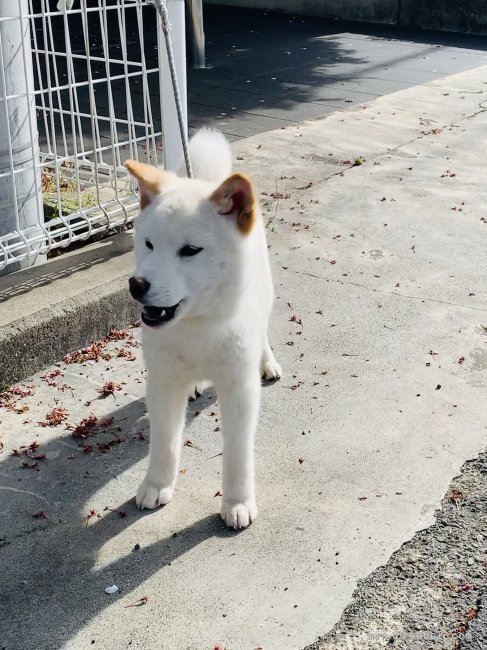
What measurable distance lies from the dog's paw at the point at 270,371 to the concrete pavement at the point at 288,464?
2.3 inches

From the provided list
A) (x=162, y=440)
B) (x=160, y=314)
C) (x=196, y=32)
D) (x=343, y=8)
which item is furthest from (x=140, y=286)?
(x=343, y=8)

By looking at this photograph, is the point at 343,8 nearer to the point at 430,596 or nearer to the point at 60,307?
the point at 60,307

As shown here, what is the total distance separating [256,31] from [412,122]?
20.3ft

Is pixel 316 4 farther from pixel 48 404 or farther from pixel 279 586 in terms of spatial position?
pixel 279 586

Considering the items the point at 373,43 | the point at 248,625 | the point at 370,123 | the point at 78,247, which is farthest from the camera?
the point at 373,43

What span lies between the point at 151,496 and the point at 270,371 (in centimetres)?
106

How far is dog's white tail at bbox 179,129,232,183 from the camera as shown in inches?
129

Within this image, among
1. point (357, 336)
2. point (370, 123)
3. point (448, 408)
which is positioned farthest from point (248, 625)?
point (370, 123)

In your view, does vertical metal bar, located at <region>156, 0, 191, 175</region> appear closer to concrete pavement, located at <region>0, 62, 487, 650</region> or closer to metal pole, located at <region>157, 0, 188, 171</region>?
metal pole, located at <region>157, 0, 188, 171</region>

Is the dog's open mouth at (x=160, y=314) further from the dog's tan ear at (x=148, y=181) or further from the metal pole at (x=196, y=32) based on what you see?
the metal pole at (x=196, y=32)

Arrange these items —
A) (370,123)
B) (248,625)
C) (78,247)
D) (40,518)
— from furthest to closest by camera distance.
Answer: (370,123) < (78,247) < (40,518) < (248,625)

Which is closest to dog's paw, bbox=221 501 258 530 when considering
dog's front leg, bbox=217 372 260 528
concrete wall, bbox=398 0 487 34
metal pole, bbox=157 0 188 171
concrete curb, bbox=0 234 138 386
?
dog's front leg, bbox=217 372 260 528

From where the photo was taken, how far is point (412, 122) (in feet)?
27.8

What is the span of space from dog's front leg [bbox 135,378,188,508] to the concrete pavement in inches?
2.6
